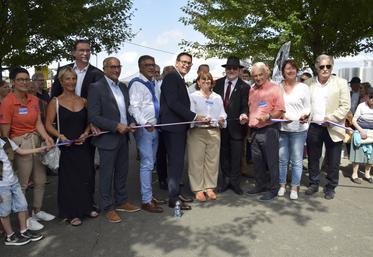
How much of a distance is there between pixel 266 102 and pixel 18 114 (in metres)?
3.25

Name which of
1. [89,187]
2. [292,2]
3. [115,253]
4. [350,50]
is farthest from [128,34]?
[115,253]

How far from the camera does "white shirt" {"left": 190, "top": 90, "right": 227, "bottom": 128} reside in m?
5.23

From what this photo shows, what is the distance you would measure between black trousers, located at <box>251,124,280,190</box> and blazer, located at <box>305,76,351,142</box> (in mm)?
782

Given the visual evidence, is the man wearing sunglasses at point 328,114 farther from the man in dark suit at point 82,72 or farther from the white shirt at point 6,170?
the white shirt at point 6,170

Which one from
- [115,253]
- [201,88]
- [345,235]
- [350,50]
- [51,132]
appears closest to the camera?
[115,253]

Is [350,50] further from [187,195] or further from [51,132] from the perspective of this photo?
[51,132]

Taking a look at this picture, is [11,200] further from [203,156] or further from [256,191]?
[256,191]

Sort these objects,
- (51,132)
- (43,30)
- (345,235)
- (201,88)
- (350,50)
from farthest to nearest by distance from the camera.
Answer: (350,50) < (43,30) < (201,88) < (51,132) < (345,235)

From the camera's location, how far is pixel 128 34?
43.9ft

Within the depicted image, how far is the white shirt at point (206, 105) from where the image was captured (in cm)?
523

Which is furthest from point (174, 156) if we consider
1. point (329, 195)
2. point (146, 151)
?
point (329, 195)

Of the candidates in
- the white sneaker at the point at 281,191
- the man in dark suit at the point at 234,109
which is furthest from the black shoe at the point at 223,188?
the white sneaker at the point at 281,191

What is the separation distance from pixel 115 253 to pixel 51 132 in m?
1.68

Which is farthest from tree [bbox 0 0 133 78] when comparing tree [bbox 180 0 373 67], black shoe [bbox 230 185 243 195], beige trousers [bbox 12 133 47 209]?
black shoe [bbox 230 185 243 195]
